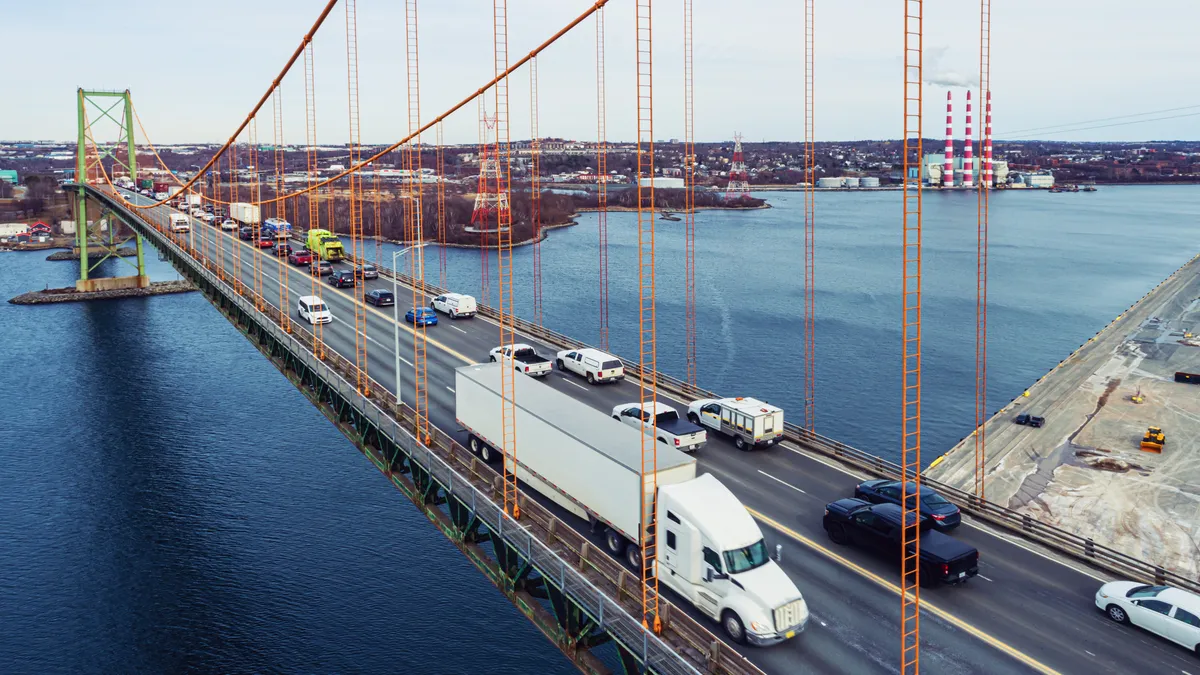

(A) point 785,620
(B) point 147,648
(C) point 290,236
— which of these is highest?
(C) point 290,236

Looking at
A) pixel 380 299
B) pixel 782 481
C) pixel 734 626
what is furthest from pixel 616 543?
pixel 380 299

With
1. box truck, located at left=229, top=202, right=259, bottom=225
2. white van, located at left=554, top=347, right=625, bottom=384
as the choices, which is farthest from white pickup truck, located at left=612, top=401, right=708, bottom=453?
box truck, located at left=229, top=202, right=259, bottom=225

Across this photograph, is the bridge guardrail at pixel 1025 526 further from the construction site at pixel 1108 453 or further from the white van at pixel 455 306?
the white van at pixel 455 306

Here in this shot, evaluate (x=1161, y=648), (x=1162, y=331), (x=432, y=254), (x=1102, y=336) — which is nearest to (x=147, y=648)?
(x=1161, y=648)

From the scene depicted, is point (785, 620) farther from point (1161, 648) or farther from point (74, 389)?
point (74, 389)

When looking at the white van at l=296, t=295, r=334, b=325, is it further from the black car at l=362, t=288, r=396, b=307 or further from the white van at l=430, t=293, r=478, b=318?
the black car at l=362, t=288, r=396, b=307
